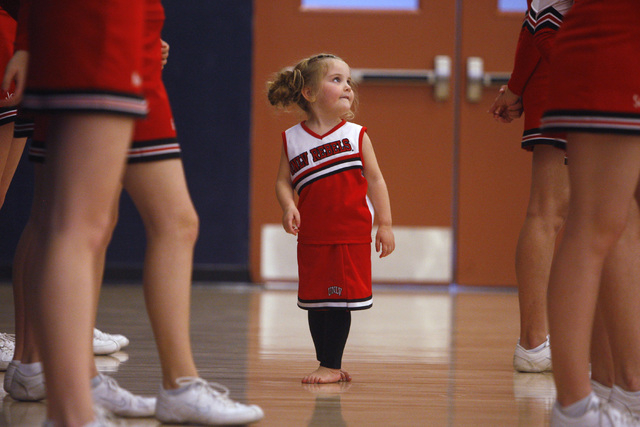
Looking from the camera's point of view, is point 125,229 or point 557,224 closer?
point 557,224

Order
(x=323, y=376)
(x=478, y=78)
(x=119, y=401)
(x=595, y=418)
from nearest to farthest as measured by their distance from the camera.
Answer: (x=595, y=418), (x=119, y=401), (x=323, y=376), (x=478, y=78)

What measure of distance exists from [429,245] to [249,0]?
1563 mm

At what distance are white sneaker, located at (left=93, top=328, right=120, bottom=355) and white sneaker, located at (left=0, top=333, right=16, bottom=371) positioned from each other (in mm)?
215

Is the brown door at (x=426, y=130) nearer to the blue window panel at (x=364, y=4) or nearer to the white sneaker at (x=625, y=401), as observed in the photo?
the blue window panel at (x=364, y=4)

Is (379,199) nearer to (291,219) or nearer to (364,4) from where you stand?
(291,219)

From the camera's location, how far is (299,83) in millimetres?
2043

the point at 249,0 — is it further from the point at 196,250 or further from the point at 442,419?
the point at 442,419

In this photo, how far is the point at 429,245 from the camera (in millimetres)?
3957

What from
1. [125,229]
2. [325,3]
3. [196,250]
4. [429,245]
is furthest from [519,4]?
[125,229]

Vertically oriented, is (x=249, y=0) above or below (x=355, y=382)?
above

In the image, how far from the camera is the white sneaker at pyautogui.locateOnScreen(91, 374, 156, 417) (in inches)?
58.6

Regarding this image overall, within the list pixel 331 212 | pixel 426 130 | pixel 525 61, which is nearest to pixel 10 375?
pixel 331 212

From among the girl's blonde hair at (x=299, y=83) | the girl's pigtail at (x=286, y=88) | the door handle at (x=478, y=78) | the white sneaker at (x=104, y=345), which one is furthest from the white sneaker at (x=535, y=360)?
the door handle at (x=478, y=78)

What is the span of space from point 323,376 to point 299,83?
2.52 ft
